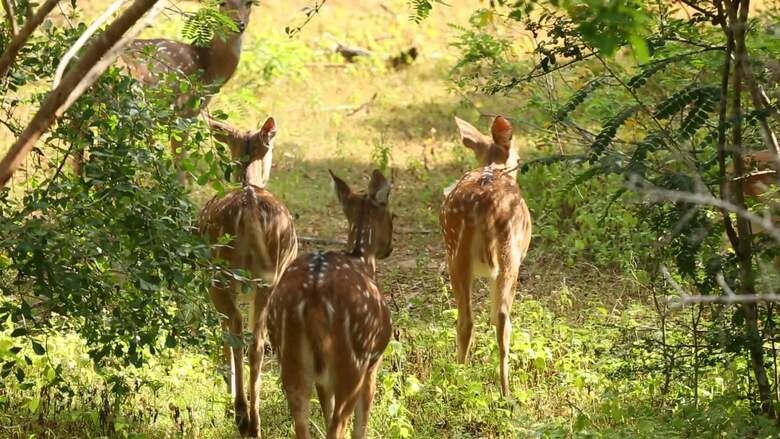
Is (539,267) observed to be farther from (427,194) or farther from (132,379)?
(132,379)

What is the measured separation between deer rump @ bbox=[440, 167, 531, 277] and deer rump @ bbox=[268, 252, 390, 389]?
1.99 metres

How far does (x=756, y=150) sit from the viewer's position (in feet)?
21.8

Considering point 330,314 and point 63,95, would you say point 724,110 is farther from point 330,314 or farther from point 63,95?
point 63,95

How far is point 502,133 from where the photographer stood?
9.16m

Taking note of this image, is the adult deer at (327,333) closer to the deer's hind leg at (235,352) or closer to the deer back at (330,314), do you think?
the deer back at (330,314)

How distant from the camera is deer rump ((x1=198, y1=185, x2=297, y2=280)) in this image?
7.69 meters

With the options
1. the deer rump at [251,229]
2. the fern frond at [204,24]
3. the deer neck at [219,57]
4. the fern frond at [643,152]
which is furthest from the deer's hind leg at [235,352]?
the deer neck at [219,57]

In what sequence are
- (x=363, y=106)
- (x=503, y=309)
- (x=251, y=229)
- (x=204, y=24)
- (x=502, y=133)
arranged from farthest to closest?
(x=363, y=106) → (x=502, y=133) → (x=503, y=309) → (x=251, y=229) → (x=204, y=24)

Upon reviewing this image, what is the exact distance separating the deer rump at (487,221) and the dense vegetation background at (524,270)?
56 cm

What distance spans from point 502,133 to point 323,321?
3512 mm

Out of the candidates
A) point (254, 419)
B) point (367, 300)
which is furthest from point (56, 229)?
point (254, 419)

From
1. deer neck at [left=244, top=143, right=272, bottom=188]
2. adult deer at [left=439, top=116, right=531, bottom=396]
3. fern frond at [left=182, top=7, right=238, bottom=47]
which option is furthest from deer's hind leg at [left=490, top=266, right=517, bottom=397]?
fern frond at [left=182, top=7, right=238, bottom=47]

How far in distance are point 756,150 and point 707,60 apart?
103cm

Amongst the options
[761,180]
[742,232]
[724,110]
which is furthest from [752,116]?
[761,180]
